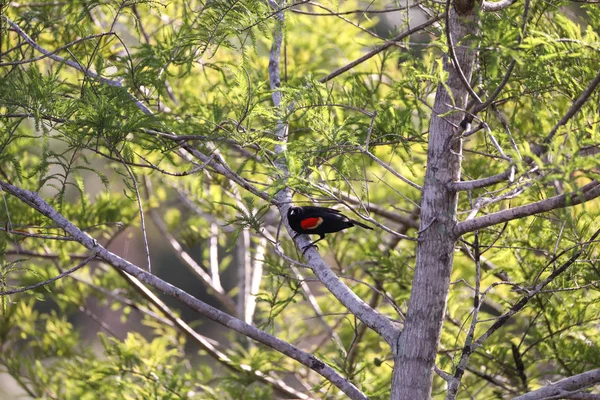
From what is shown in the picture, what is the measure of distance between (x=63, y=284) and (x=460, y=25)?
470 centimetres

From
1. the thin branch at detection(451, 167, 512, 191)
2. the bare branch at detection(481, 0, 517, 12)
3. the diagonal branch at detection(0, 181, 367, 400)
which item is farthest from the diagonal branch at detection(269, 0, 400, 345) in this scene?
the bare branch at detection(481, 0, 517, 12)

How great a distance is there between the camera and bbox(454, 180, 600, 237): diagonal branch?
79.0 inches

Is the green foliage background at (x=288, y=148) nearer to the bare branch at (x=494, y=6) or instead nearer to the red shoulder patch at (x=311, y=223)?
the bare branch at (x=494, y=6)

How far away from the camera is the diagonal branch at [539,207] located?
2006 millimetres

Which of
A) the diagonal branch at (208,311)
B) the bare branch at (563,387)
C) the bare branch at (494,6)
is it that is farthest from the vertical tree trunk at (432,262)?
the bare branch at (563,387)

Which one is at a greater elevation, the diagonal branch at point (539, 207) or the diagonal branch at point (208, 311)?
the diagonal branch at point (539, 207)

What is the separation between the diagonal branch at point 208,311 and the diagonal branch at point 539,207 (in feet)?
2.55

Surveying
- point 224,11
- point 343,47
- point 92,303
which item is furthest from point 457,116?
point 92,303

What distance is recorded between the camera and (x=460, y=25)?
256cm

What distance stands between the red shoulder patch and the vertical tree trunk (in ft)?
2.75

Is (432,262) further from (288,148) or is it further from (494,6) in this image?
(288,148)

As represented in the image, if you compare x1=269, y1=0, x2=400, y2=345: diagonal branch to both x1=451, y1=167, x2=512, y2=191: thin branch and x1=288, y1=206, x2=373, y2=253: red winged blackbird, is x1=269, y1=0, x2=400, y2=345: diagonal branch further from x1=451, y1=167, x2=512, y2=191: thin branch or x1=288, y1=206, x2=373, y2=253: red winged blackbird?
x1=451, y1=167, x2=512, y2=191: thin branch

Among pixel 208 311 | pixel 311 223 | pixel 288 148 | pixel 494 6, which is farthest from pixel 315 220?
pixel 494 6

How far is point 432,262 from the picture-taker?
2.54 metres
